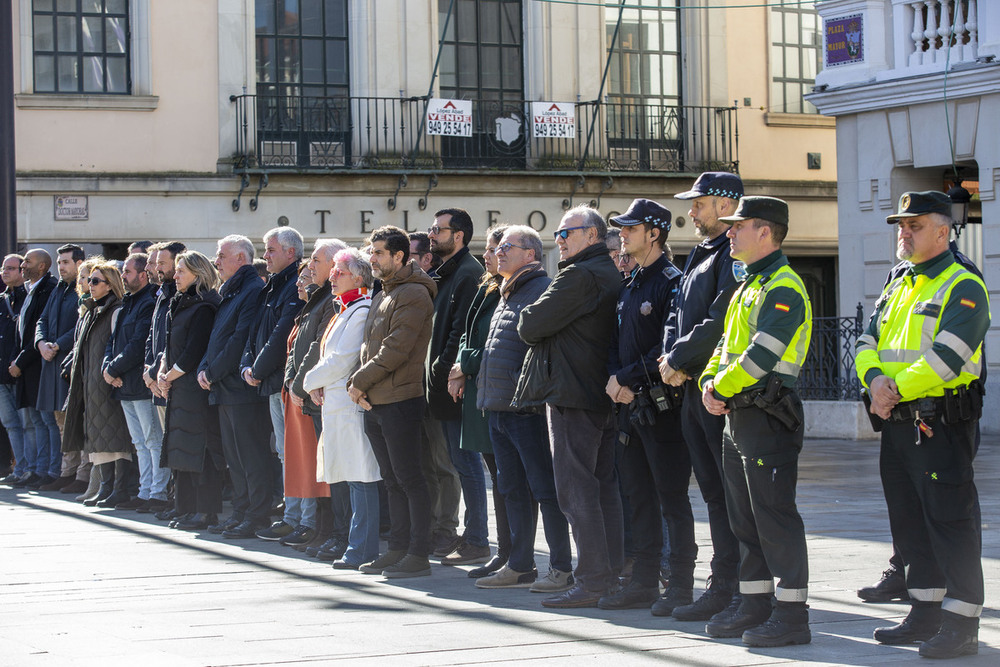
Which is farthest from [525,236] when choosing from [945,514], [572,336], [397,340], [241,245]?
[241,245]

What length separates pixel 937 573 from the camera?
21.7ft

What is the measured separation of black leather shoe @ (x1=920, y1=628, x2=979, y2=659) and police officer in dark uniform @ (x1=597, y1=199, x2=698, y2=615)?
1.41 meters

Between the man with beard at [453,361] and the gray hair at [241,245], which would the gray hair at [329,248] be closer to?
the man with beard at [453,361]

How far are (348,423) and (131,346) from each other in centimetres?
373

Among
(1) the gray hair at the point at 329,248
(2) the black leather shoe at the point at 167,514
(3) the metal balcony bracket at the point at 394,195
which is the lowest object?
(2) the black leather shoe at the point at 167,514

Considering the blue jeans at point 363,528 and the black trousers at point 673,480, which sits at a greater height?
the black trousers at point 673,480

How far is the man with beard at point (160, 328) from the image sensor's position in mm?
11625

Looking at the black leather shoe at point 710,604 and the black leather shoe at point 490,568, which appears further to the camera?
the black leather shoe at point 490,568

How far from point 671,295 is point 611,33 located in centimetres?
1718

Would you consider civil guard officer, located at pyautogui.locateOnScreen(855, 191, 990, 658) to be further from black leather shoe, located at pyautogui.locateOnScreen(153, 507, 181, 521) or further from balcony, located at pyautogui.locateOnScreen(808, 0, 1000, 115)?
balcony, located at pyautogui.locateOnScreen(808, 0, 1000, 115)

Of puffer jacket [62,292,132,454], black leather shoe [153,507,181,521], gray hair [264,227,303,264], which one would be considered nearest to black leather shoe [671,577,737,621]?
gray hair [264,227,303,264]

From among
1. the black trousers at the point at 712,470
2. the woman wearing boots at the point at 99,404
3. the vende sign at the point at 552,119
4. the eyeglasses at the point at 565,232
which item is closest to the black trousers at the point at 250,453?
the woman wearing boots at the point at 99,404

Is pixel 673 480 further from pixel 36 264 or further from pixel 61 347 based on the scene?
pixel 36 264

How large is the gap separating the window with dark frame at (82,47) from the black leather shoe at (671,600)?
16839 millimetres
